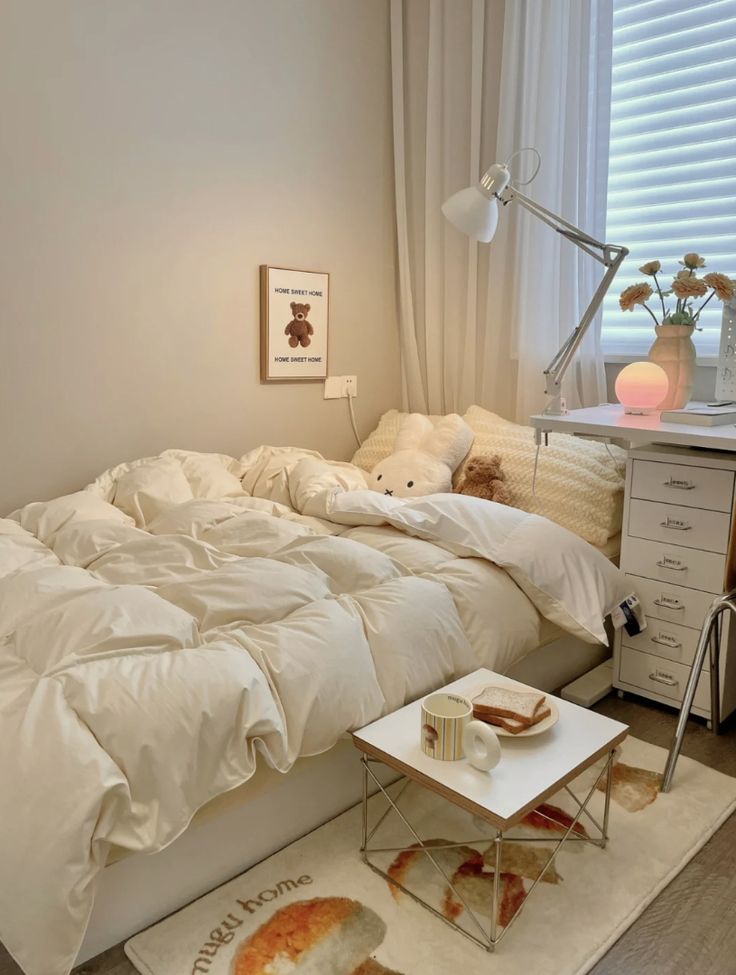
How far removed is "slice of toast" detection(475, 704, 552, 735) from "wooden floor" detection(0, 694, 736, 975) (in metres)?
0.40

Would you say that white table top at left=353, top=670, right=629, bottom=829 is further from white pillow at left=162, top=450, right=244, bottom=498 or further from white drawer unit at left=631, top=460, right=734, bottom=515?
white pillow at left=162, top=450, right=244, bottom=498

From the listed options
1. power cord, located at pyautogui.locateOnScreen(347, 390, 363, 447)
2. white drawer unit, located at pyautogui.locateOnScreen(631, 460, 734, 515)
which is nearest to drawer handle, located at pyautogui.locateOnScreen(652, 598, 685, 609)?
white drawer unit, located at pyautogui.locateOnScreen(631, 460, 734, 515)

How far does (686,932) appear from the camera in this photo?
135 cm

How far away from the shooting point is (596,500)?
2.27m

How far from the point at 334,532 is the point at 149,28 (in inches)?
70.0

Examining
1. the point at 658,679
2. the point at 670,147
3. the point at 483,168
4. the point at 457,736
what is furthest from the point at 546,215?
→ the point at 457,736

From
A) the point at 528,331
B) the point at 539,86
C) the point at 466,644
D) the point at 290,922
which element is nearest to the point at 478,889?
the point at 290,922

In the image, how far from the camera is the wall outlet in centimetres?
314

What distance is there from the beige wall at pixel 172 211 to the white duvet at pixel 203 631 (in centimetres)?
33

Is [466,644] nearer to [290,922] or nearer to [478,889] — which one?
[478,889]

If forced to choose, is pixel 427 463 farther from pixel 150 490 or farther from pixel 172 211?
pixel 172 211

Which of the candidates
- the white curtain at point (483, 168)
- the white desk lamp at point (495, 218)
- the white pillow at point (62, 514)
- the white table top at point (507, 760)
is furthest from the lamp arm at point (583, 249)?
the white pillow at point (62, 514)

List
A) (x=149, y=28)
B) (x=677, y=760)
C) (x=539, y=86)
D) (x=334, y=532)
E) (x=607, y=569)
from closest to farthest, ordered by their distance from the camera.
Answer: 1. (x=677, y=760)
2. (x=607, y=569)
3. (x=334, y=532)
4. (x=149, y=28)
5. (x=539, y=86)

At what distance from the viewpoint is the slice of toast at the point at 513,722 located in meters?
1.42
